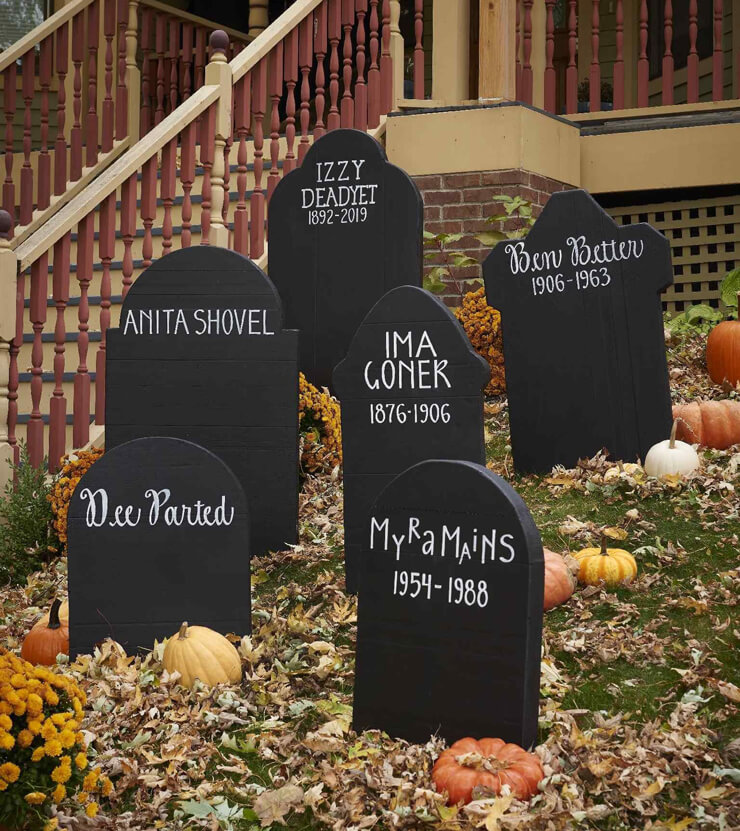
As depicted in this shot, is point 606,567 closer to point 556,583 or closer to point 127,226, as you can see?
A: point 556,583

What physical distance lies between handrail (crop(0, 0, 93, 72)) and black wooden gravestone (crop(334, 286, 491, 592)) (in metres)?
6.05

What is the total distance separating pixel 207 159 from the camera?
7363mm

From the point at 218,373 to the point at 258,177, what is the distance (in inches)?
109

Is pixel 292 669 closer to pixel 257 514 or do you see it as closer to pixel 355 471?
pixel 355 471

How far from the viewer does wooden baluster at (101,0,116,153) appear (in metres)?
9.70

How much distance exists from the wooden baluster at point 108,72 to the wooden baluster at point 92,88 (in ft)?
0.27

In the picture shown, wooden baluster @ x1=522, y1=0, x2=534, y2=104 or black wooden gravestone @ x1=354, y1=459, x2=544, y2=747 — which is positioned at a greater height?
wooden baluster @ x1=522, y1=0, x2=534, y2=104

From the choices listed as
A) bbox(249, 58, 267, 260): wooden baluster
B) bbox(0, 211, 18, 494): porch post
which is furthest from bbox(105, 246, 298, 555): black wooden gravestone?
bbox(249, 58, 267, 260): wooden baluster

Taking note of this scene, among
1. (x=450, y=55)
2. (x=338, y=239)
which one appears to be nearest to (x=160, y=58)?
(x=450, y=55)

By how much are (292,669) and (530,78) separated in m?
6.09

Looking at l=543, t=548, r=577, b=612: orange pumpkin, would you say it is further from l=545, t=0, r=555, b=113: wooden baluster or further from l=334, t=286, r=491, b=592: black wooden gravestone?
l=545, t=0, r=555, b=113: wooden baluster

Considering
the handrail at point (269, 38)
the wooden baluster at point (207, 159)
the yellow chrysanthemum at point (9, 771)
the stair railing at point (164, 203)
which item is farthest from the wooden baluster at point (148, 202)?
the yellow chrysanthemum at point (9, 771)

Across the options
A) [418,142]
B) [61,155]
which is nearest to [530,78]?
[418,142]

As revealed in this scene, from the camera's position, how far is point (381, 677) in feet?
11.4
